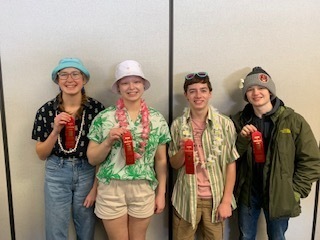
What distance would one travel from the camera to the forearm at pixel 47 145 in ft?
6.10

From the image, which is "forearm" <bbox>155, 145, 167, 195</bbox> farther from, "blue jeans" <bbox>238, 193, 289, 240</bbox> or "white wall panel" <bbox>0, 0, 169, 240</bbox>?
"blue jeans" <bbox>238, 193, 289, 240</bbox>

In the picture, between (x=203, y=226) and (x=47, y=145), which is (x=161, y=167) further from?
(x=47, y=145)

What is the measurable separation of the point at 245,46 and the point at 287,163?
0.76 meters

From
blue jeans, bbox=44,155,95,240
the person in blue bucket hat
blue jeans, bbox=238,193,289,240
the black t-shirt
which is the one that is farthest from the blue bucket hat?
blue jeans, bbox=238,193,289,240

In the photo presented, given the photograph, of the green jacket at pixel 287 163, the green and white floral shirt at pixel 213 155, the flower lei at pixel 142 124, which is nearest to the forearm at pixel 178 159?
the green and white floral shirt at pixel 213 155

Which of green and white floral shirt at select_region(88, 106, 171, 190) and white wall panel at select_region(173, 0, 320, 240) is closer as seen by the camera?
green and white floral shirt at select_region(88, 106, 171, 190)

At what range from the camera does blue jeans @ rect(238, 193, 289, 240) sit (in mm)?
2012

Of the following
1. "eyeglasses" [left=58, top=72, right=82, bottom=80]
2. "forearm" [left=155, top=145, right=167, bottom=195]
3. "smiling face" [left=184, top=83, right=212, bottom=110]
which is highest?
"eyeglasses" [left=58, top=72, right=82, bottom=80]

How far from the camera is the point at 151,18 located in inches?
80.8

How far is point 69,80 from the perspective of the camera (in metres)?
1.85

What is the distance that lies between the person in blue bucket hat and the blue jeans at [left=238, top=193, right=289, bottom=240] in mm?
920

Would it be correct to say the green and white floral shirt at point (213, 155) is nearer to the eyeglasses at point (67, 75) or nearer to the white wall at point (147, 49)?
the white wall at point (147, 49)

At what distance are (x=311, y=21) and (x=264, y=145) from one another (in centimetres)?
86

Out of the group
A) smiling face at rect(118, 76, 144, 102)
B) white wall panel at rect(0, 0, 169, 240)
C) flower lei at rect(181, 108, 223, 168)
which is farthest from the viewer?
white wall panel at rect(0, 0, 169, 240)
